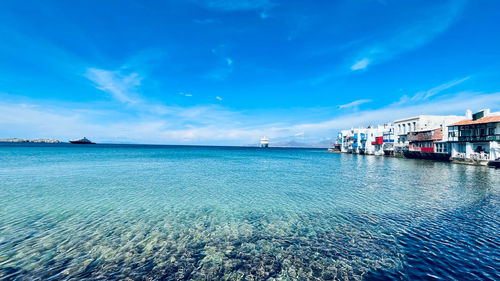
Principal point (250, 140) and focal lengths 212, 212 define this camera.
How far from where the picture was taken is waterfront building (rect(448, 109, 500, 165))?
41.0 metres

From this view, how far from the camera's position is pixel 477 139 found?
43906 millimetres

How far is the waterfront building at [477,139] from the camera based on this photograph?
4096 cm

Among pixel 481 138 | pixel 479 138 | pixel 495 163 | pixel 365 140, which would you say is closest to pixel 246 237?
pixel 495 163

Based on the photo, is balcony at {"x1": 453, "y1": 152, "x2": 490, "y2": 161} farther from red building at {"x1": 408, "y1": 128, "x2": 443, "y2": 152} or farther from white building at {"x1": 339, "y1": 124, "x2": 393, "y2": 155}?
white building at {"x1": 339, "y1": 124, "x2": 393, "y2": 155}

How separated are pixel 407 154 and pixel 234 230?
7436 centimetres

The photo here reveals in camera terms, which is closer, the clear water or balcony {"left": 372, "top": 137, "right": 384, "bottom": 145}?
the clear water

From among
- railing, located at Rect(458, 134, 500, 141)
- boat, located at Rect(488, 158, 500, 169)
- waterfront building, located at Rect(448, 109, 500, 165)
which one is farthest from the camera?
waterfront building, located at Rect(448, 109, 500, 165)

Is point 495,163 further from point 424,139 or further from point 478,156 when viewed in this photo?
point 424,139

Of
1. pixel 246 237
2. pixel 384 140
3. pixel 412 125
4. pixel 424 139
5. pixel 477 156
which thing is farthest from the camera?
pixel 384 140

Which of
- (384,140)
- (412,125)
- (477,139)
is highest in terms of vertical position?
(412,125)

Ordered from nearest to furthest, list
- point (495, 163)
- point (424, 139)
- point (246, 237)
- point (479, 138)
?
point (246, 237), point (495, 163), point (479, 138), point (424, 139)

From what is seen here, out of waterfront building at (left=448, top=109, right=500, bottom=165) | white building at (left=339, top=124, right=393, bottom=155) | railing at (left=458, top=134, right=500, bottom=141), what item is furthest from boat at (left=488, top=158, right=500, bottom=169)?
white building at (left=339, top=124, right=393, bottom=155)

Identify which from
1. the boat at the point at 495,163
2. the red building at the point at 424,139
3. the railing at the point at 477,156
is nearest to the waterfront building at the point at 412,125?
the red building at the point at 424,139

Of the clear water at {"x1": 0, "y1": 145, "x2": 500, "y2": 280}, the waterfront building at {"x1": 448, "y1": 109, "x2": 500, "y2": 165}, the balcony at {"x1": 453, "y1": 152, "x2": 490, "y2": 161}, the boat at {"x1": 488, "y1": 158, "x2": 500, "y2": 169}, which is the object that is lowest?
the clear water at {"x1": 0, "y1": 145, "x2": 500, "y2": 280}
